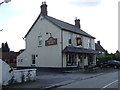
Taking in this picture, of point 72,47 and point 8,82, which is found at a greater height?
point 72,47

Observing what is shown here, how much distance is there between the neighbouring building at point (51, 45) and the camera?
107 feet

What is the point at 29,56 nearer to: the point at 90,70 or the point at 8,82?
the point at 90,70

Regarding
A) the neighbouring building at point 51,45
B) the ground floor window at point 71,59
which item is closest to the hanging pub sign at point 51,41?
the neighbouring building at point 51,45

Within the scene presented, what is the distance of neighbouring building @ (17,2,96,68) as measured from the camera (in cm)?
3253

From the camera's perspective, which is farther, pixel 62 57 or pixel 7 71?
pixel 62 57

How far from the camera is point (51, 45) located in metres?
33.4

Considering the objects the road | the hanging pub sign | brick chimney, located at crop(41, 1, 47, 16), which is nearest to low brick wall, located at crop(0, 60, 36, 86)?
the road

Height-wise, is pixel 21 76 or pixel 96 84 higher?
pixel 21 76

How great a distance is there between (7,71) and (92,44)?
93.3ft

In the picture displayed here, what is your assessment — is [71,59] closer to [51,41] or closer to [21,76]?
[51,41]

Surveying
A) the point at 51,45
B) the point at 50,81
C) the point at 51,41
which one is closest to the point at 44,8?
the point at 51,41

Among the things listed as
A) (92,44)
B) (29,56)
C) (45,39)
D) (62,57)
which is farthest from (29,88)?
(92,44)

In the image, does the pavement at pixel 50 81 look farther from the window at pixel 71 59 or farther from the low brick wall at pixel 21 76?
the window at pixel 71 59

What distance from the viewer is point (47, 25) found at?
3434 cm
